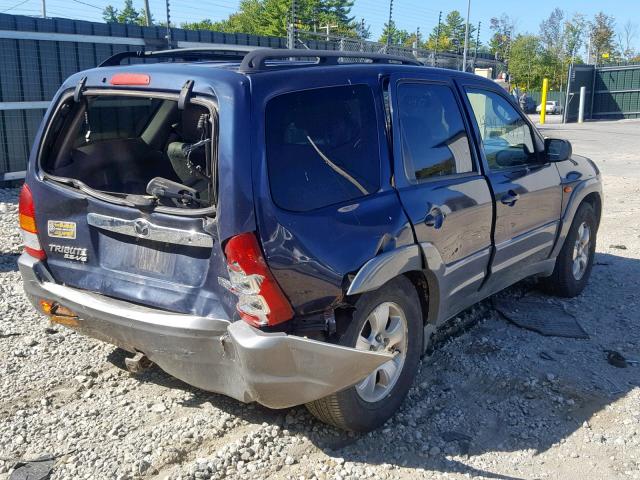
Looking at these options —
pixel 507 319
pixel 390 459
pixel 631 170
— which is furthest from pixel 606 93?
pixel 390 459

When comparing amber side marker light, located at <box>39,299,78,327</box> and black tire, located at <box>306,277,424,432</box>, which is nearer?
black tire, located at <box>306,277,424,432</box>

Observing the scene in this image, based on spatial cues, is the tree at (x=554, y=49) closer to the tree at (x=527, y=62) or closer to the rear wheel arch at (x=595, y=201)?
the tree at (x=527, y=62)

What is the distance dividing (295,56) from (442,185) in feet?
3.86

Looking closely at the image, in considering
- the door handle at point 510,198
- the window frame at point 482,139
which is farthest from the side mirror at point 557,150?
the door handle at point 510,198

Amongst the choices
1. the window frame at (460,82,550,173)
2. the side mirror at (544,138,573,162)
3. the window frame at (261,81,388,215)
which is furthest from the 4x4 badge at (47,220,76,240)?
the side mirror at (544,138,573,162)

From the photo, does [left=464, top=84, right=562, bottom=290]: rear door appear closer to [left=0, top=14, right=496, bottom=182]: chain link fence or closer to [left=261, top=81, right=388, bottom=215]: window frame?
[left=261, top=81, right=388, bottom=215]: window frame

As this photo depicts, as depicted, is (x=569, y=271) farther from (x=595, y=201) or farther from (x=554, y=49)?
(x=554, y=49)

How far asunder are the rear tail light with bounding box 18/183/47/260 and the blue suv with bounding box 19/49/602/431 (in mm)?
13

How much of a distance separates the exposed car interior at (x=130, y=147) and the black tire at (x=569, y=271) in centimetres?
330

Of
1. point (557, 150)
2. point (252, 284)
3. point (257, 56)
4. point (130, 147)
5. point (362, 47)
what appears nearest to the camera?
point (252, 284)

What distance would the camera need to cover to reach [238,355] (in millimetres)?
2959

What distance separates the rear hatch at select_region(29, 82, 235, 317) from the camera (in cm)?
312

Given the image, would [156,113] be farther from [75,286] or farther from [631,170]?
[631,170]

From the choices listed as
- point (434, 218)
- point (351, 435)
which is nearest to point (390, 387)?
point (351, 435)
